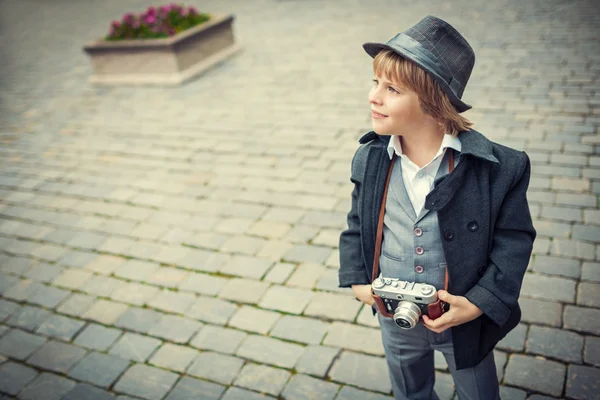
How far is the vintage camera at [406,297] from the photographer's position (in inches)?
65.7

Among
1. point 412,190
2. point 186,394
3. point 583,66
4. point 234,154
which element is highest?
point 412,190

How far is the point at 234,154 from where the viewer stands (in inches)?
223

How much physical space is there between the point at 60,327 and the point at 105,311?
0.31m

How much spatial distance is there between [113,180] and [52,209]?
71 cm

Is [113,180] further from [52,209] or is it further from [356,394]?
[356,394]

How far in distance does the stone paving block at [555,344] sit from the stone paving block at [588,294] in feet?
1.01

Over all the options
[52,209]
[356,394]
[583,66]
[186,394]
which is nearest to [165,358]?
[186,394]

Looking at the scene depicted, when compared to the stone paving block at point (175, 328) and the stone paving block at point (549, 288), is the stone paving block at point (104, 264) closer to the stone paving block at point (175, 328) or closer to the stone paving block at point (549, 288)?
the stone paving block at point (175, 328)

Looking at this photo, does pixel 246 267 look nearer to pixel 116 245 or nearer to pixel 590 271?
pixel 116 245

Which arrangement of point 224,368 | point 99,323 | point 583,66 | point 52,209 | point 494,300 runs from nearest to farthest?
1. point 494,300
2. point 224,368
3. point 99,323
4. point 52,209
5. point 583,66

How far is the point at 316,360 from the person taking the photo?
2973 millimetres

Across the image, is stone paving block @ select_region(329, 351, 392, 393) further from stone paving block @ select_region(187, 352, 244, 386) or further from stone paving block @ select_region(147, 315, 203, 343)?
stone paving block @ select_region(147, 315, 203, 343)

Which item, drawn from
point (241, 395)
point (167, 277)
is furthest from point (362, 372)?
point (167, 277)

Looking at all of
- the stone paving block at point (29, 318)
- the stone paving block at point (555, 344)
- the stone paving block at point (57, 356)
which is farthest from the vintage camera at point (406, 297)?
the stone paving block at point (29, 318)
